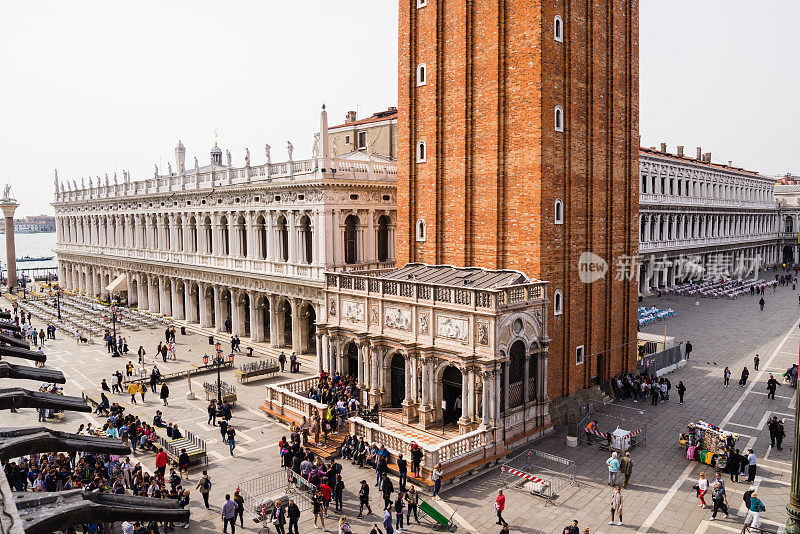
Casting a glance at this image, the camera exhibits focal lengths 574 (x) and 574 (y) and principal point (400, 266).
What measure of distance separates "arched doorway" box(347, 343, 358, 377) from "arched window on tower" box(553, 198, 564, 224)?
462 inches

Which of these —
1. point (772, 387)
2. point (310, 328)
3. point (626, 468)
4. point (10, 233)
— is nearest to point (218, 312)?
point (310, 328)

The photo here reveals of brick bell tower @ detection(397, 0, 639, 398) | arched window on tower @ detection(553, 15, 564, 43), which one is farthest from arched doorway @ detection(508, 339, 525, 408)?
arched window on tower @ detection(553, 15, 564, 43)

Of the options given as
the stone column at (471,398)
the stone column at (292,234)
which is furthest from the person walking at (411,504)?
the stone column at (292,234)

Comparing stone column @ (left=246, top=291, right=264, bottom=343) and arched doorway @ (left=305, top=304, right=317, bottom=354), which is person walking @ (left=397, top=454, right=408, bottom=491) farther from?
stone column @ (left=246, top=291, right=264, bottom=343)

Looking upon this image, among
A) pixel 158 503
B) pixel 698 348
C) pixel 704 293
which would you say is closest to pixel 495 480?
pixel 158 503

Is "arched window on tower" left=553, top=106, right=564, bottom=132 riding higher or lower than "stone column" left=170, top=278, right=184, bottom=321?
higher

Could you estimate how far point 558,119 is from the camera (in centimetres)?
2694

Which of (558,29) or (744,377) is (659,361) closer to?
(744,377)

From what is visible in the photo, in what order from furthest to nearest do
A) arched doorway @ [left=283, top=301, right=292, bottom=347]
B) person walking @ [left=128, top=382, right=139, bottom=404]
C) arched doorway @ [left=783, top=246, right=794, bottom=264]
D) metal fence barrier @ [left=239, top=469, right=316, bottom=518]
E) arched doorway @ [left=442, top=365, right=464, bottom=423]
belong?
arched doorway @ [left=783, top=246, right=794, bottom=264] < arched doorway @ [left=283, top=301, right=292, bottom=347] < person walking @ [left=128, top=382, right=139, bottom=404] < arched doorway @ [left=442, top=365, right=464, bottom=423] < metal fence barrier @ [left=239, top=469, right=316, bottom=518]

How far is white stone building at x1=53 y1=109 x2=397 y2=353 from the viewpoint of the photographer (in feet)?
124

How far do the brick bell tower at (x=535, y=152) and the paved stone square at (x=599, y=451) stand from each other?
4812 millimetres

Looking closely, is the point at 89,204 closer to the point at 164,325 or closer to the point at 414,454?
Result: the point at 164,325

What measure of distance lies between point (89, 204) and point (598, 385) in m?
64.5

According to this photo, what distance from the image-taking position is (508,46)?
26.8 metres
